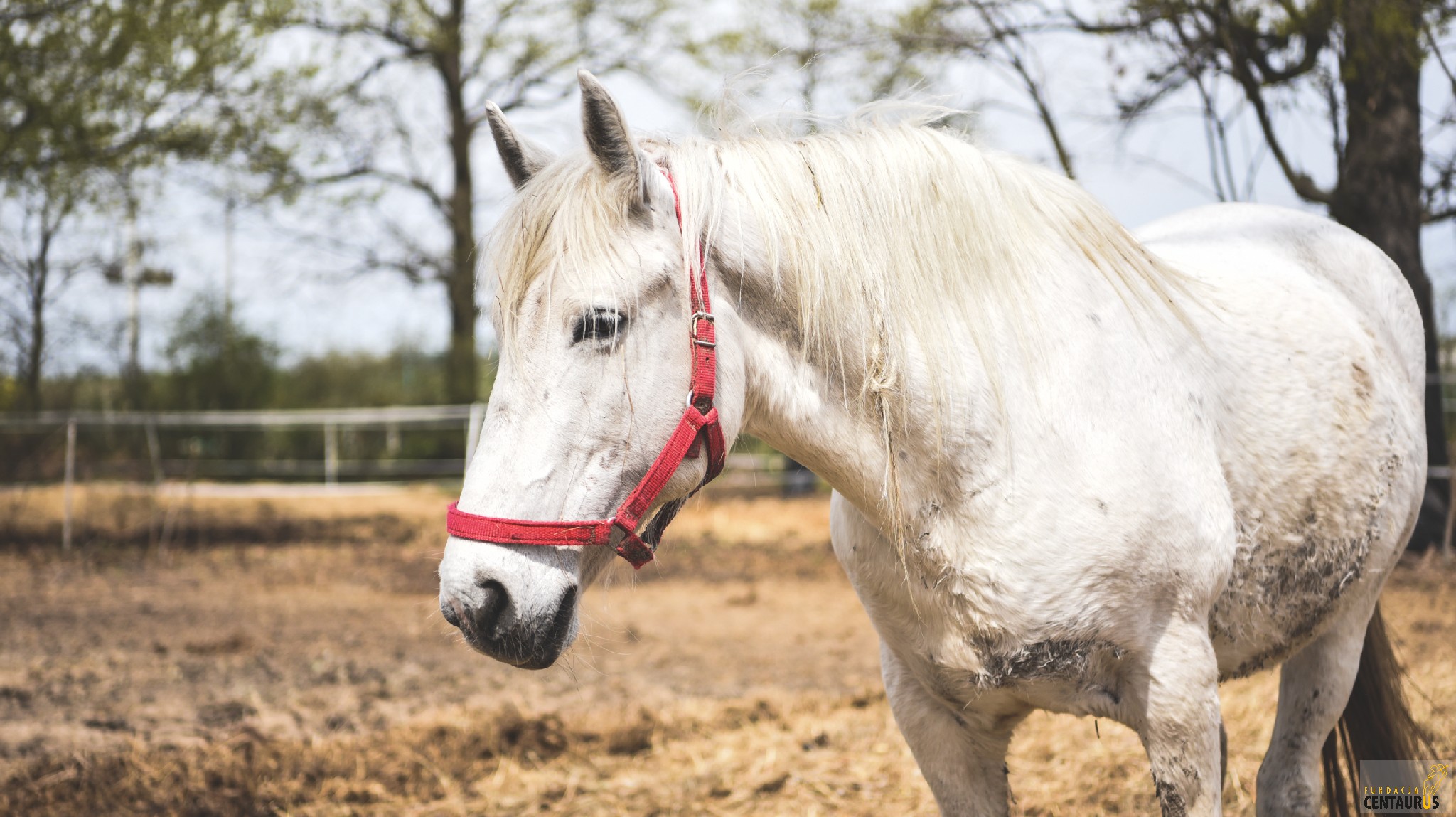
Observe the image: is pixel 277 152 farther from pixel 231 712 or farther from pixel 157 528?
pixel 231 712

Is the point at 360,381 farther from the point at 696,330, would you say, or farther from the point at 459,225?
the point at 696,330

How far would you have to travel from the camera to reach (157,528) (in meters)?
9.66

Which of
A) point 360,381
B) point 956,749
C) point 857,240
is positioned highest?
point 857,240

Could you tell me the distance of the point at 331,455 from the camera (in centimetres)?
1294

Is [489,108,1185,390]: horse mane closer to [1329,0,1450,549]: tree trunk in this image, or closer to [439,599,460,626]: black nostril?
[439,599,460,626]: black nostril

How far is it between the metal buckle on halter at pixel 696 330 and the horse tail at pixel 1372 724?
212cm

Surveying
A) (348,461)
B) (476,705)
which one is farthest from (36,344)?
(476,705)

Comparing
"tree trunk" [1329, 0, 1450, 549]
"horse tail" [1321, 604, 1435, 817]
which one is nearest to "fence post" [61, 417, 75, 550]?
"horse tail" [1321, 604, 1435, 817]

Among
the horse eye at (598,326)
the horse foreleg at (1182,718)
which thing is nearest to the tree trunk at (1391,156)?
the horse foreleg at (1182,718)

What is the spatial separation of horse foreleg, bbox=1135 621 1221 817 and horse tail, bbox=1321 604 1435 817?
1184 mm

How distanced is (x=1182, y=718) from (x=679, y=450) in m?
0.95

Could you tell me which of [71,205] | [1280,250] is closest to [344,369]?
[71,205]

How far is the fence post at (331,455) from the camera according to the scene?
512 inches

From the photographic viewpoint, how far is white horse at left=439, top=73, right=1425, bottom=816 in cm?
145
